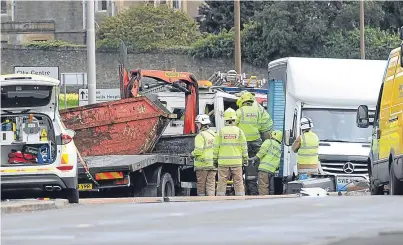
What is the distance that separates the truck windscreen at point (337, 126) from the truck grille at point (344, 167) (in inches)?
23.5

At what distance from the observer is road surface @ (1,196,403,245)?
9.23m

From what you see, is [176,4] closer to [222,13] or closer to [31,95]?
[222,13]

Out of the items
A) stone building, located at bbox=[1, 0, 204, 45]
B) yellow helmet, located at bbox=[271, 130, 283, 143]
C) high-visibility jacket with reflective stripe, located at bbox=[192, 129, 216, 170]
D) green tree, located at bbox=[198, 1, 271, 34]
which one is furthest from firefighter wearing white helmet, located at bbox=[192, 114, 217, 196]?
stone building, located at bbox=[1, 0, 204, 45]

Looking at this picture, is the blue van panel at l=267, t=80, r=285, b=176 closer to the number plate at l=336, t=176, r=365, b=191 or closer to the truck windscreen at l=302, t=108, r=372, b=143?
the truck windscreen at l=302, t=108, r=372, b=143

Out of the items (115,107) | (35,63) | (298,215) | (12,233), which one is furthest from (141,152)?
(35,63)

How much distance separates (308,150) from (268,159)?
134 centimetres

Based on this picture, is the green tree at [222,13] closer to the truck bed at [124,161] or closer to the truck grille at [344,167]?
the truck grille at [344,167]

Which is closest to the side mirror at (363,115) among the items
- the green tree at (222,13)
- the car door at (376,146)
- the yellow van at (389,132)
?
the yellow van at (389,132)

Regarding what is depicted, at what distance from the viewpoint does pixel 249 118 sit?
23.7 m

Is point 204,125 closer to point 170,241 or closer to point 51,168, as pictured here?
point 51,168

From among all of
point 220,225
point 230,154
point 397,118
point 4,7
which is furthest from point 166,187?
point 4,7

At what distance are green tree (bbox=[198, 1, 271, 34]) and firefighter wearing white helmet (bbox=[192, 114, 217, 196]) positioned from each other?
148 ft

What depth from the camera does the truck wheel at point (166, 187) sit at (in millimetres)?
21372

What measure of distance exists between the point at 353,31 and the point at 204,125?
38007 millimetres
